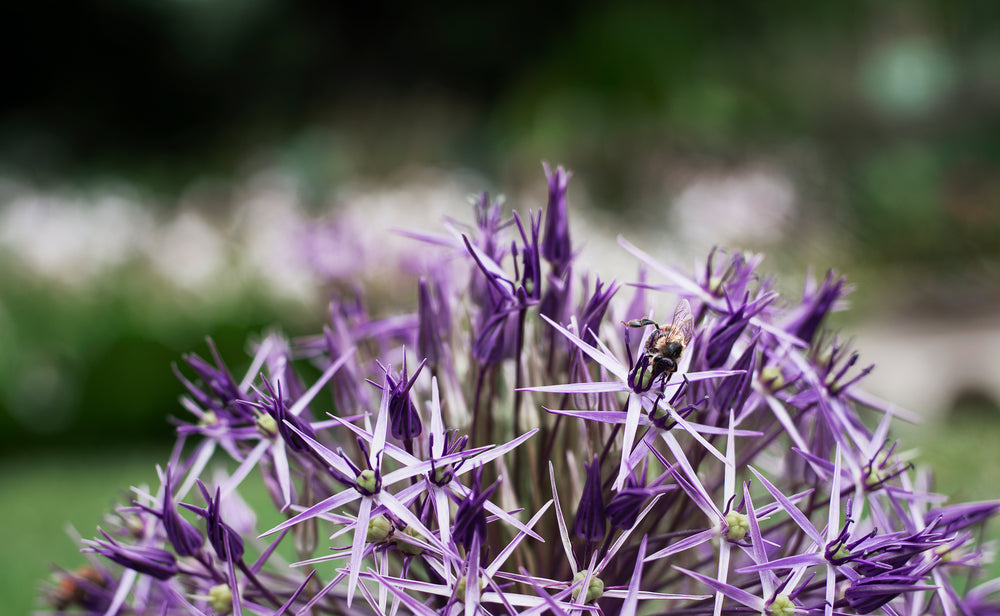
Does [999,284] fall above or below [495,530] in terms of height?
above

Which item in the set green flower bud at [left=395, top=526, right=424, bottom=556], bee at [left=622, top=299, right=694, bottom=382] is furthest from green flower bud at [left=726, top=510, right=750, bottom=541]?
green flower bud at [left=395, top=526, right=424, bottom=556]

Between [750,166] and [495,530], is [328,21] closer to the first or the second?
[750,166]

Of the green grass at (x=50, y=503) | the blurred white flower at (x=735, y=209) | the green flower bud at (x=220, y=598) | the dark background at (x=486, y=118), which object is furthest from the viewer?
the blurred white flower at (x=735, y=209)

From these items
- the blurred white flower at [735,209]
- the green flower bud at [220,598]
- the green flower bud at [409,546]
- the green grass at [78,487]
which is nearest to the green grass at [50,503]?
the green grass at [78,487]

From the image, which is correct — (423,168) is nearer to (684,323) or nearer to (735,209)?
(735,209)

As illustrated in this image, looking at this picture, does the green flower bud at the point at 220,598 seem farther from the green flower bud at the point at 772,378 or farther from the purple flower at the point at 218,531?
the green flower bud at the point at 772,378

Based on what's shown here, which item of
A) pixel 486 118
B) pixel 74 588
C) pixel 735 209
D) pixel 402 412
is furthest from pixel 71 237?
pixel 486 118

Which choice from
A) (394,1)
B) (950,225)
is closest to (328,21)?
(394,1)
